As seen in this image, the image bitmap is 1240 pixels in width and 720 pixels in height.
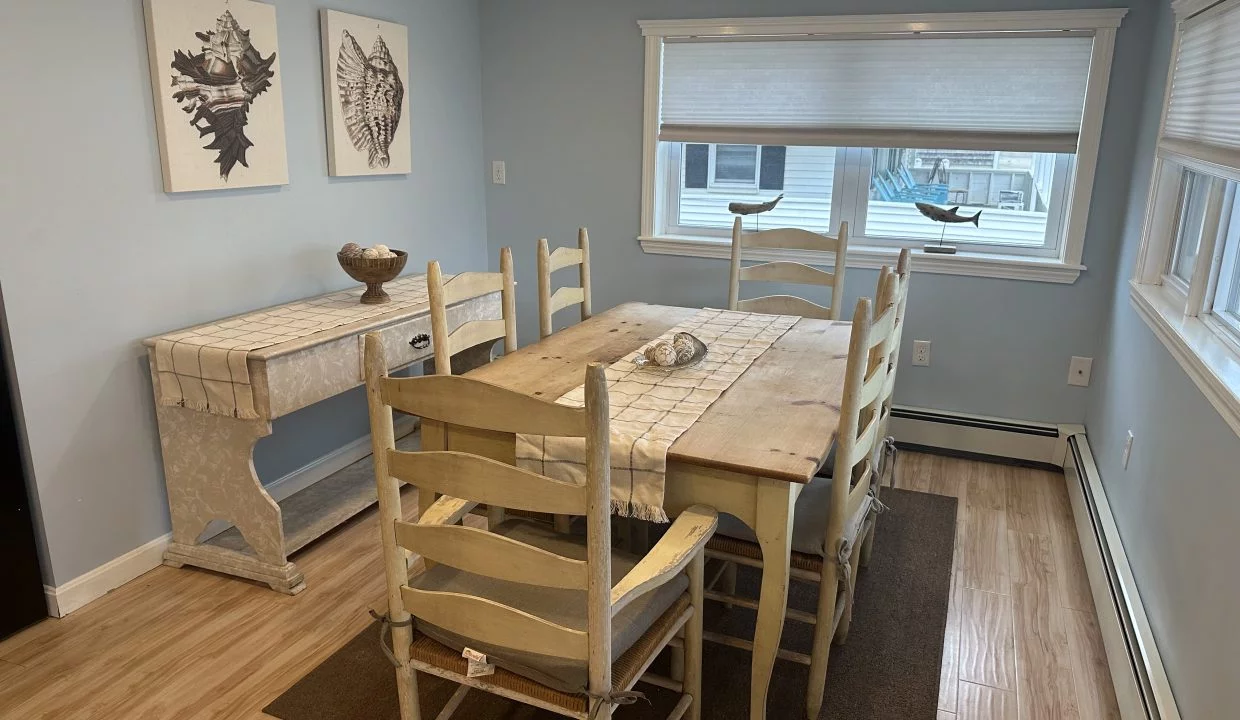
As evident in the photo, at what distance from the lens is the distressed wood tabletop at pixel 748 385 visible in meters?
1.70

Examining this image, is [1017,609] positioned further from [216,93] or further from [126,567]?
[216,93]

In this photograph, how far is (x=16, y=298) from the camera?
2211 millimetres

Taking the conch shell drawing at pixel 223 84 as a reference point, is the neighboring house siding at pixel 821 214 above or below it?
below

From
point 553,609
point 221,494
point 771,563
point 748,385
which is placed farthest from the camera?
point 221,494

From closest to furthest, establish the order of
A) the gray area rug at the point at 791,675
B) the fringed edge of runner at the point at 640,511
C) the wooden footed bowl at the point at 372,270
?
1. the fringed edge of runner at the point at 640,511
2. the gray area rug at the point at 791,675
3. the wooden footed bowl at the point at 372,270

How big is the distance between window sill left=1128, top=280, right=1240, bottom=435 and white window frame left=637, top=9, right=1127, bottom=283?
2.30 ft

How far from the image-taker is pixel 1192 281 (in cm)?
238

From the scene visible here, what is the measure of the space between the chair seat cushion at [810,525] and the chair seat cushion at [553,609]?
0.31m

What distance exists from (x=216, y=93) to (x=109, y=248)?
0.61 metres

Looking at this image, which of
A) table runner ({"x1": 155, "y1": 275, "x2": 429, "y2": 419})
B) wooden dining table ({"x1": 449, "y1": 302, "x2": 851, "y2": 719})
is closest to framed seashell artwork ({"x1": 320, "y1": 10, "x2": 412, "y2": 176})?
table runner ({"x1": 155, "y1": 275, "x2": 429, "y2": 419})

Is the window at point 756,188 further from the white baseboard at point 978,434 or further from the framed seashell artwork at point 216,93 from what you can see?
the framed seashell artwork at point 216,93

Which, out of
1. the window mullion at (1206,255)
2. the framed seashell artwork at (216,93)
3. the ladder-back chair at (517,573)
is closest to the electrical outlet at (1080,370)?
the window mullion at (1206,255)

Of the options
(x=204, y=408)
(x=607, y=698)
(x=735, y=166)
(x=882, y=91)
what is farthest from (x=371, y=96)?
(x=607, y=698)

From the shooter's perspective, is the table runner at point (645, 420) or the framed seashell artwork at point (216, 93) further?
the framed seashell artwork at point (216, 93)
